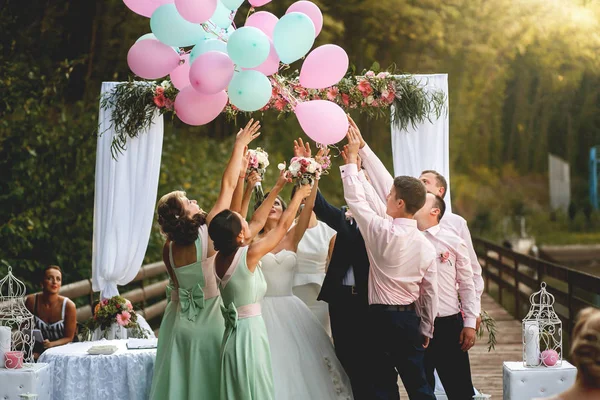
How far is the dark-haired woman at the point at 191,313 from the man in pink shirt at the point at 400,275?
77 cm

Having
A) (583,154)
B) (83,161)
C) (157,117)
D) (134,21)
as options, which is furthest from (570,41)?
(157,117)

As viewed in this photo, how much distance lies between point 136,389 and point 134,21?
35.5 ft

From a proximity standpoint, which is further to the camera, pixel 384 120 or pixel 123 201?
pixel 384 120

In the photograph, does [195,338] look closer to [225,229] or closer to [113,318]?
[225,229]

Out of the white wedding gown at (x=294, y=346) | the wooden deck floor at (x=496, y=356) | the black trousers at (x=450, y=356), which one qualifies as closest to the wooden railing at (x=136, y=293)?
the white wedding gown at (x=294, y=346)

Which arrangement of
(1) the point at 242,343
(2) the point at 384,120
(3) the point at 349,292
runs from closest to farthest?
(1) the point at 242,343, (3) the point at 349,292, (2) the point at 384,120

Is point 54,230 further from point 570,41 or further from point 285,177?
point 570,41

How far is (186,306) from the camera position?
14.5 ft

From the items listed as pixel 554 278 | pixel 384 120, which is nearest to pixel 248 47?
pixel 554 278

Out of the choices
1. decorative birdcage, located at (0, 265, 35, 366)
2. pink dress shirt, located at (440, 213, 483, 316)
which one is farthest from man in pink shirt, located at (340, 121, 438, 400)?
decorative birdcage, located at (0, 265, 35, 366)

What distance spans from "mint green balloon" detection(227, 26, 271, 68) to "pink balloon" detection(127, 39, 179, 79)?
541 mm

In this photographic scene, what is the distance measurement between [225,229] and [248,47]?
96 centimetres

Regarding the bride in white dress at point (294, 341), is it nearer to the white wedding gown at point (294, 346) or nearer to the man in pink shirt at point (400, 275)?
the white wedding gown at point (294, 346)

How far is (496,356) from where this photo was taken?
328 inches
